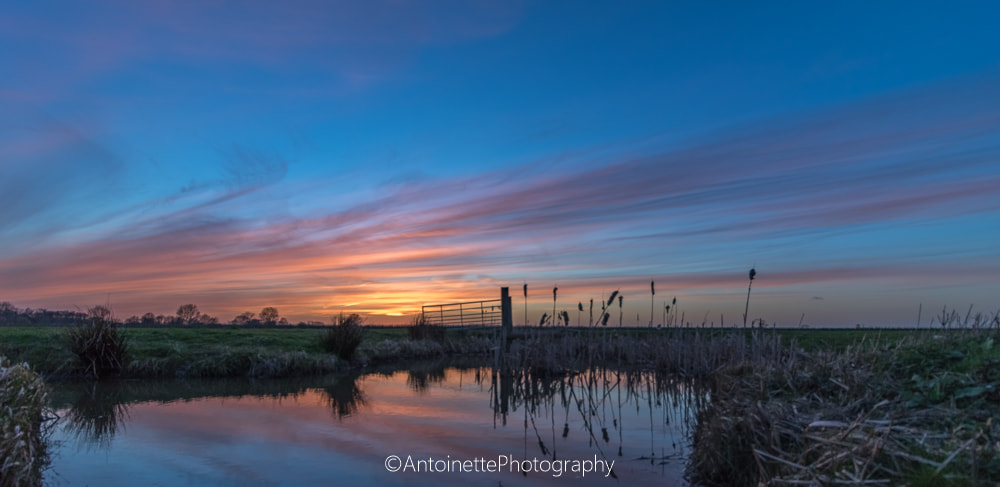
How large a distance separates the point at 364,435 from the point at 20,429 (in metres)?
4.70

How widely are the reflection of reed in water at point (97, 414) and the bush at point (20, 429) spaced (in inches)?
29.4

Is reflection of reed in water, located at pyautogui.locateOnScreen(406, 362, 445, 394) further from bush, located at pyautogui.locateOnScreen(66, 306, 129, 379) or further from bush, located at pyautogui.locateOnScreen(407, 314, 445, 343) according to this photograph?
bush, located at pyautogui.locateOnScreen(66, 306, 129, 379)

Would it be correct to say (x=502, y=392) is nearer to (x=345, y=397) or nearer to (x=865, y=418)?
(x=345, y=397)

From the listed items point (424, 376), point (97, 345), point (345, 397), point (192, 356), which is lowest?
point (424, 376)

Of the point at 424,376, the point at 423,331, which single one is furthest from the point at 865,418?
the point at 423,331

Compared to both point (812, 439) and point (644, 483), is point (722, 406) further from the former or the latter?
point (812, 439)

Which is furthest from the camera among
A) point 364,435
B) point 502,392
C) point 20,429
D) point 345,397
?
point 502,392

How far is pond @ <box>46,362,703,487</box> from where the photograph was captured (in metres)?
6.93

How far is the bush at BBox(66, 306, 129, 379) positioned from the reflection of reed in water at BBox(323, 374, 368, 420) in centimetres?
614

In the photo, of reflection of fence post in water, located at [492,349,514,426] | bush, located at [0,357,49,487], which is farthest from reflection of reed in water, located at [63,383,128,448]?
reflection of fence post in water, located at [492,349,514,426]

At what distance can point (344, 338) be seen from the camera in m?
→ 20.3

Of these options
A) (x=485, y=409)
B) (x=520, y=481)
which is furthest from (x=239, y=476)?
(x=485, y=409)

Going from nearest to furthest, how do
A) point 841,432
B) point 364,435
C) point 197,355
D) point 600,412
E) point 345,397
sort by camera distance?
point 841,432 → point 364,435 → point 600,412 → point 345,397 → point 197,355

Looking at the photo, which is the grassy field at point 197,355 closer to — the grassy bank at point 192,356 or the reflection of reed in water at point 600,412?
the grassy bank at point 192,356
